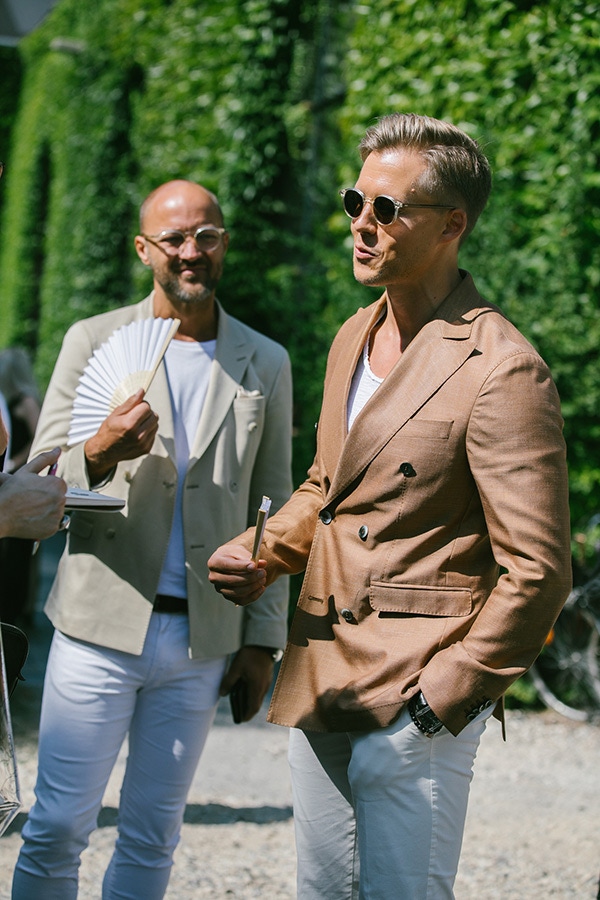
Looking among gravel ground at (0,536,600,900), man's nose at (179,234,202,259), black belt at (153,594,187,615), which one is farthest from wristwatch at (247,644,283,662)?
man's nose at (179,234,202,259)

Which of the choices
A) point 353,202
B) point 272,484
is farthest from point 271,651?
point 353,202

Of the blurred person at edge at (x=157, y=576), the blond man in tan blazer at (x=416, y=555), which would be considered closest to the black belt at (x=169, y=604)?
the blurred person at edge at (x=157, y=576)

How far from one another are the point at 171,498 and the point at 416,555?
106cm

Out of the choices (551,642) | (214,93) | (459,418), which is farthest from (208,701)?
(214,93)

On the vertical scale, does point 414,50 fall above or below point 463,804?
above

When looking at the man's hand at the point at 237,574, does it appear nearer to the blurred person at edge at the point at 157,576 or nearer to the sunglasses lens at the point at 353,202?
the blurred person at edge at the point at 157,576

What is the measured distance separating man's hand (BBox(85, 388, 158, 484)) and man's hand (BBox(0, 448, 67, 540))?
0.51 m

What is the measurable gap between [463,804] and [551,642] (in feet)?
12.9

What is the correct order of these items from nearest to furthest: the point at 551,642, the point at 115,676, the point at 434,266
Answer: the point at 434,266 < the point at 115,676 < the point at 551,642

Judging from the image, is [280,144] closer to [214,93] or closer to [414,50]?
[214,93]

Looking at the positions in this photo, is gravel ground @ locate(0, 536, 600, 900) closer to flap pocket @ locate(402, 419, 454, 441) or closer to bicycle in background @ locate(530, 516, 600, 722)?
bicycle in background @ locate(530, 516, 600, 722)

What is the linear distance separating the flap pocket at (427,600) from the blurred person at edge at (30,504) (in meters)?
0.75

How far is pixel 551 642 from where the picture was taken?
600 cm

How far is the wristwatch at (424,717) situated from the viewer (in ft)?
6.92
